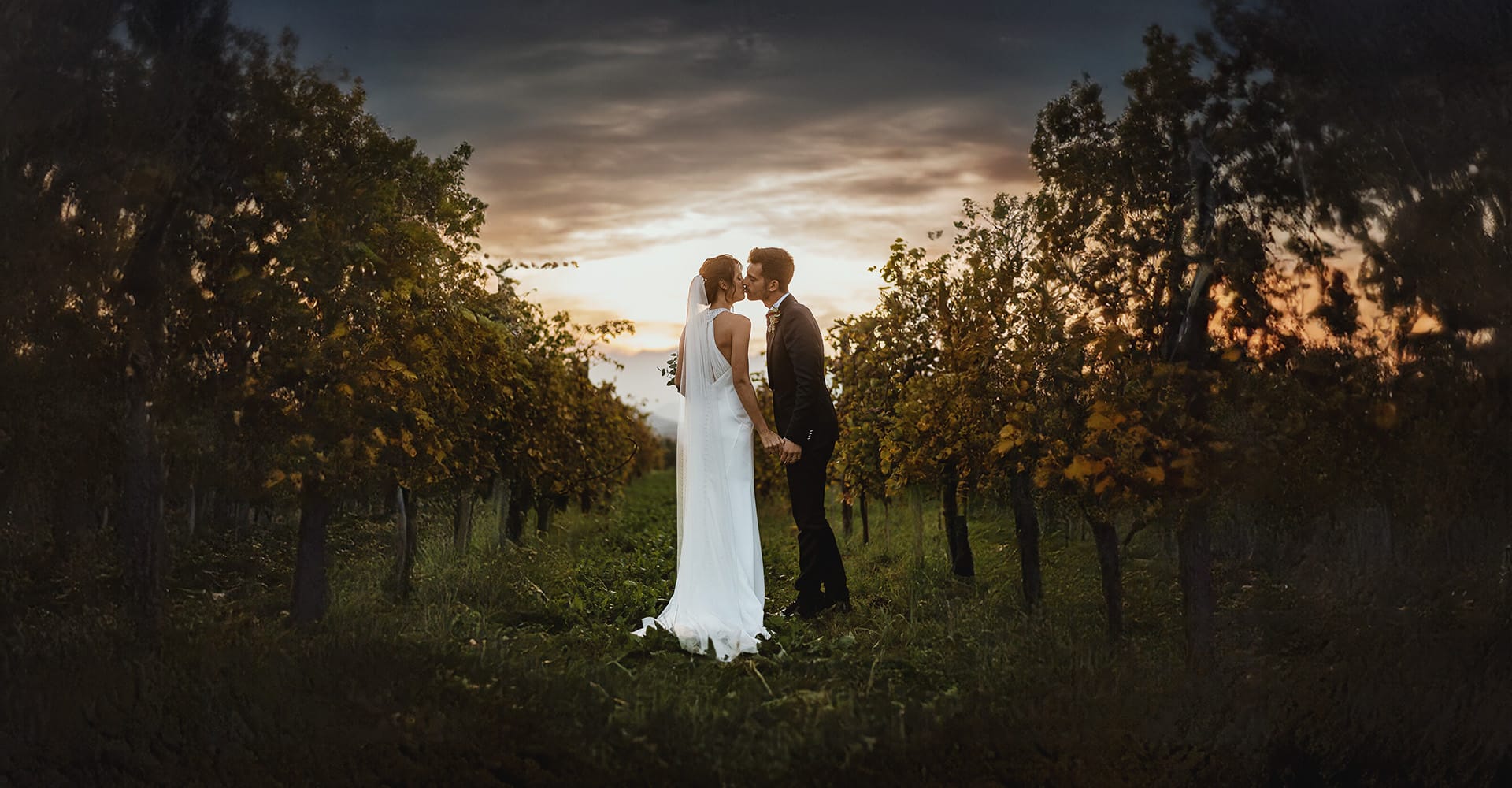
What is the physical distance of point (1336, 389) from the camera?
15.9 feet

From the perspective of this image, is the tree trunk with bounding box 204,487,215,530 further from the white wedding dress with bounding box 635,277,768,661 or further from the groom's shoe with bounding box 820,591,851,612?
the groom's shoe with bounding box 820,591,851,612

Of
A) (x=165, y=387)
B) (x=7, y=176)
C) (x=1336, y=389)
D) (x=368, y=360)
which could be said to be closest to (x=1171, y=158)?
(x=1336, y=389)

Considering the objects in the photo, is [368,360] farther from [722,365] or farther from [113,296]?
[722,365]

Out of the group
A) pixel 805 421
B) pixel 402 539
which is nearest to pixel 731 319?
pixel 805 421

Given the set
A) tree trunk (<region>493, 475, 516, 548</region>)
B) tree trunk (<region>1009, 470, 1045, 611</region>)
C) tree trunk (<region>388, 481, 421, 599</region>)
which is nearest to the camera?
tree trunk (<region>388, 481, 421, 599</region>)

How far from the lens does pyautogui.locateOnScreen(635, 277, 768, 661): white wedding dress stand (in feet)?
21.5

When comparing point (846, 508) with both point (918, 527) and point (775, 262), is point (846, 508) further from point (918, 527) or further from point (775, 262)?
point (775, 262)

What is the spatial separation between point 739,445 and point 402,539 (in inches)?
84.4

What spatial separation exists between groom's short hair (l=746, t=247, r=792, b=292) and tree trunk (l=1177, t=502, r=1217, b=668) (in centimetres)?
289

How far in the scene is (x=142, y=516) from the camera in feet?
16.6

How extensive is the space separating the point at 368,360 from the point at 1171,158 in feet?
13.2

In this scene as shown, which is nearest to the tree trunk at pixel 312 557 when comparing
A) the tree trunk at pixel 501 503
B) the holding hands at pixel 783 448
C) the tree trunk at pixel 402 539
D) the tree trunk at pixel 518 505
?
the tree trunk at pixel 402 539

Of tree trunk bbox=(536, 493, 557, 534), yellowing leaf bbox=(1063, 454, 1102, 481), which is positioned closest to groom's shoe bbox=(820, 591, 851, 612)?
yellowing leaf bbox=(1063, 454, 1102, 481)

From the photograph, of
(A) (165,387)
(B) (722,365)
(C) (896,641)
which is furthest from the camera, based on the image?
(B) (722,365)
